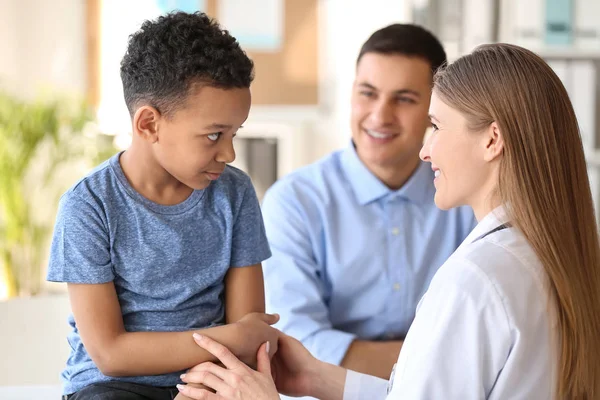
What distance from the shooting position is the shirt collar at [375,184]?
87.6 inches

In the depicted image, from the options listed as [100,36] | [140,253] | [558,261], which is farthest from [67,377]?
[100,36]

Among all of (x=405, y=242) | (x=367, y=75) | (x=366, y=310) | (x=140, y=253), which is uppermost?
(x=367, y=75)

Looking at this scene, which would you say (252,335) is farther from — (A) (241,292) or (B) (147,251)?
(B) (147,251)

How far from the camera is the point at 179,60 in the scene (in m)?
1.43

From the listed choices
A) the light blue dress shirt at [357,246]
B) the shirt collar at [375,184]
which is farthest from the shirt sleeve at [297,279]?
the shirt collar at [375,184]

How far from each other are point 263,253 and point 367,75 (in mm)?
787

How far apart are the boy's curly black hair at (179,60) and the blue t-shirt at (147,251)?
17 centimetres

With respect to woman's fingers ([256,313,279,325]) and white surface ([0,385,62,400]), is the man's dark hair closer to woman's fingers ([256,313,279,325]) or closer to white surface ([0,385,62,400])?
woman's fingers ([256,313,279,325])

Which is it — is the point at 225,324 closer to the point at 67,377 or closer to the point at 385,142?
the point at 67,377

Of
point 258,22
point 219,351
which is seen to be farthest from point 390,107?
point 258,22

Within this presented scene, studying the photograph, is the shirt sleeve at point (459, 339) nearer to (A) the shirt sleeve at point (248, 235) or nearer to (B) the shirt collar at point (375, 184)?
(A) the shirt sleeve at point (248, 235)

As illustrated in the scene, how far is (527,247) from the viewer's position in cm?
124

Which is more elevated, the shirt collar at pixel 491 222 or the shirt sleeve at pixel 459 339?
the shirt collar at pixel 491 222

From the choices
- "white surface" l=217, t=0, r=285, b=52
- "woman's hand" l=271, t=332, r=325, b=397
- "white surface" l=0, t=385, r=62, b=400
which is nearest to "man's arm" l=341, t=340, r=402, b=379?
"woman's hand" l=271, t=332, r=325, b=397
